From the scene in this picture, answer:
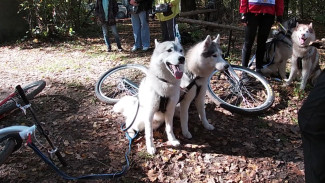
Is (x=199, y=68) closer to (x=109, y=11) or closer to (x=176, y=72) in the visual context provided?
(x=176, y=72)

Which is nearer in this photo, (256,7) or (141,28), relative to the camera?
(256,7)

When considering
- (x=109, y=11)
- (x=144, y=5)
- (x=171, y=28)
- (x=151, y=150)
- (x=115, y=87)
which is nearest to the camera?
(x=151, y=150)

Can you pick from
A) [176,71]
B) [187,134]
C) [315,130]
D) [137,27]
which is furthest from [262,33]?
[315,130]

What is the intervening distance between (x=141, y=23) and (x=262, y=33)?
3.61 m

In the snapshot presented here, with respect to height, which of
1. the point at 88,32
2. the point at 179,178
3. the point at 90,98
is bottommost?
the point at 179,178

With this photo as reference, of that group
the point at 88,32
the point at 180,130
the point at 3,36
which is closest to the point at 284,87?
the point at 180,130

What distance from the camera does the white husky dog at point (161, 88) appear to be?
2.83 m

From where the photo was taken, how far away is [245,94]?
452cm

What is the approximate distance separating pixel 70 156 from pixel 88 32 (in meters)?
8.43

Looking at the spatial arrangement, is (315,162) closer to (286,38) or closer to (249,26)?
(249,26)

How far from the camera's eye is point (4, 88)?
17.1ft

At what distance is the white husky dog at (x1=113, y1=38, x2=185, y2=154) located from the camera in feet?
9.27

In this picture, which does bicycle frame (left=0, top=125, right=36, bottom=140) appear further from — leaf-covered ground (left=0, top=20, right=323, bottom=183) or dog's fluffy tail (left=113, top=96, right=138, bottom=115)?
dog's fluffy tail (left=113, top=96, right=138, bottom=115)

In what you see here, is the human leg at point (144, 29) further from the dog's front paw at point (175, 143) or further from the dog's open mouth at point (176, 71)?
the dog's open mouth at point (176, 71)
